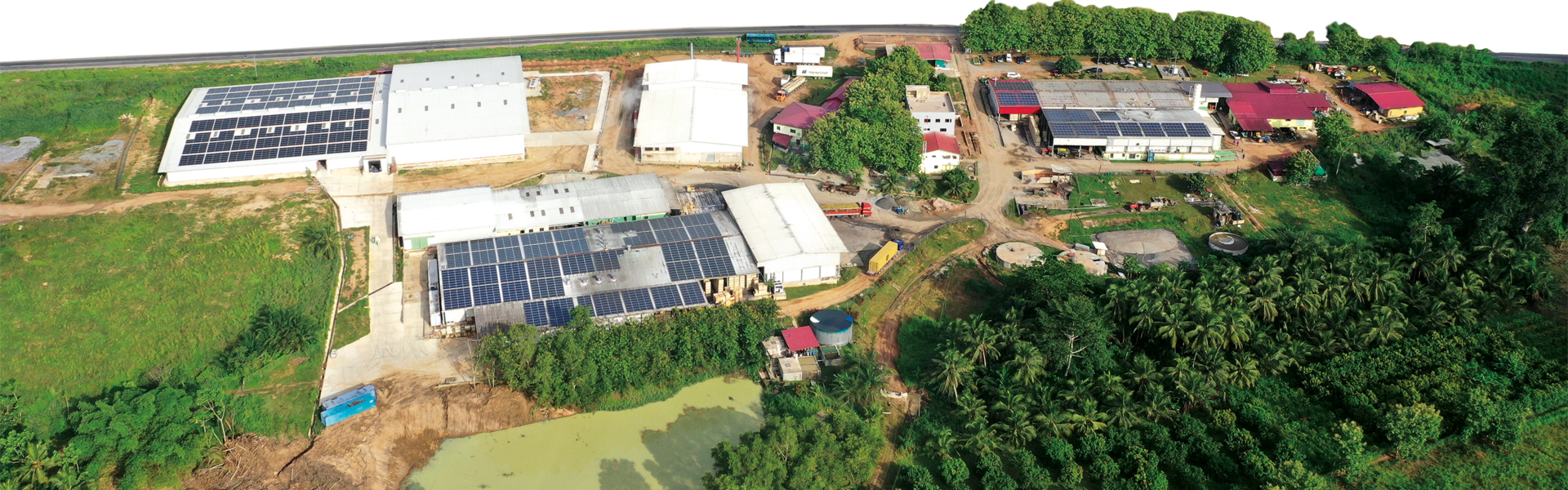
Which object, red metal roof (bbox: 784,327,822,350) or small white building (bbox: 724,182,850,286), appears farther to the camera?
small white building (bbox: 724,182,850,286)

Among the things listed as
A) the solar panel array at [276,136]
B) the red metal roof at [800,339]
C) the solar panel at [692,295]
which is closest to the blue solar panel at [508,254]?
the solar panel at [692,295]

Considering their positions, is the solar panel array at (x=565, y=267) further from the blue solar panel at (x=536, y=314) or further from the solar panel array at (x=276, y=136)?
the solar panel array at (x=276, y=136)

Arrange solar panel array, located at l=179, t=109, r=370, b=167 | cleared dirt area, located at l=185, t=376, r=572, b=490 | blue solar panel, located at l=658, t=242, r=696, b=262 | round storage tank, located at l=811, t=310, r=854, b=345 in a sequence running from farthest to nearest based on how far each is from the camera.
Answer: solar panel array, located at l=179, t=109, r=370, b=167, blue solar panel, located at l=658, t=242, r=696, b=262, round storage tank, located at l=811, t=310, r=854, b=345, cleared dirt area, located at l=185, t=376, r=572, b=490

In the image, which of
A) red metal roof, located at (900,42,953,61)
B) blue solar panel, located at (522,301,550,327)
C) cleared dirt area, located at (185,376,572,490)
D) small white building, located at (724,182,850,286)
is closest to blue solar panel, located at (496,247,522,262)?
blue solar panel, located at (522,301,550,327)

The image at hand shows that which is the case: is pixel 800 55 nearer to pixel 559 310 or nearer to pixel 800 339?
pixel 800 339

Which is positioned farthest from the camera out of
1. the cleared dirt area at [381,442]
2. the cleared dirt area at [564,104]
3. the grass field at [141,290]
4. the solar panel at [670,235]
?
the cleared dirt area at [564,104]

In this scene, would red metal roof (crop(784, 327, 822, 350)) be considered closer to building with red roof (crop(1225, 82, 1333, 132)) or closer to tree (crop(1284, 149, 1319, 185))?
tree (crop(1284, 149, 1319, 185))

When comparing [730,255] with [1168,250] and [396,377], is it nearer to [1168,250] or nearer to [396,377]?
[396,377]

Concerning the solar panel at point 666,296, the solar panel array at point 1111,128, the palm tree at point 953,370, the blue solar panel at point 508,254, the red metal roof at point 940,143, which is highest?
the solar panel array at point 1111,128
